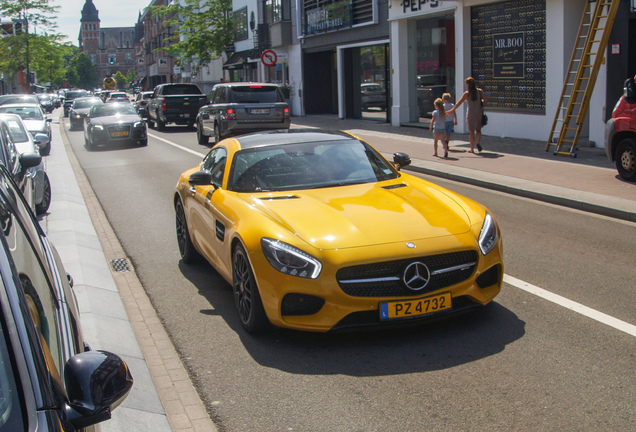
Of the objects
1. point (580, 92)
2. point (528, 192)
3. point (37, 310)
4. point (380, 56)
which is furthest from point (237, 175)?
point (380, 56)

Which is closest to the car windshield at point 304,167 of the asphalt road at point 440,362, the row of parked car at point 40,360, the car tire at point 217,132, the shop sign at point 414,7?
the asphalt road at point 440,362

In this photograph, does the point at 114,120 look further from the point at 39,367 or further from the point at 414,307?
the point at 39,367

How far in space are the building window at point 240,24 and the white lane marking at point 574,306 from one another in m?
40.2

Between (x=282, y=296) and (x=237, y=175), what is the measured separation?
5.90ft

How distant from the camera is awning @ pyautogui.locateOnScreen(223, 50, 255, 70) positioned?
44469mm

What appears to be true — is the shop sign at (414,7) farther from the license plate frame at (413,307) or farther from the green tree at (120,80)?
the green tree at (120,80)

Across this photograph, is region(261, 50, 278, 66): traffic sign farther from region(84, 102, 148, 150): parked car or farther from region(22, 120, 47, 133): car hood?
region(22, 120, 47, 133): car hood

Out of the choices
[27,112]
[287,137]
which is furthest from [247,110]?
[287,137]

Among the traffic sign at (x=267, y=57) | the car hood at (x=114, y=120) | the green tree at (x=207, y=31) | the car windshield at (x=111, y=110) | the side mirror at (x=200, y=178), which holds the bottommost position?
the side mirror at (x=200, y=178)

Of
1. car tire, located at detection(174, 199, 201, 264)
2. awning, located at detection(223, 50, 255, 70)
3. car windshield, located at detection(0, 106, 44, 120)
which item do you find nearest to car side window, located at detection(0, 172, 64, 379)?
car tire, located at detection(174, 199, 201, 264)

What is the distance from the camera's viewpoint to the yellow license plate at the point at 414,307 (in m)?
4.88

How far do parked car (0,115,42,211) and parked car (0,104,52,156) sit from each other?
35.5 feet

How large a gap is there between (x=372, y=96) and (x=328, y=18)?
171 inches

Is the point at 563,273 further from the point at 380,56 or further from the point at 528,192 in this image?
the point at 380,56
